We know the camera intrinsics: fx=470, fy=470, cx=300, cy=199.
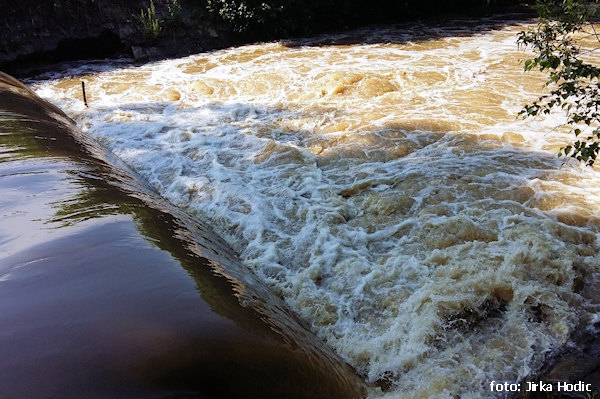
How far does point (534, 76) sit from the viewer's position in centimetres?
823

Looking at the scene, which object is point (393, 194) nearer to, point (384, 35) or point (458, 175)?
point (458, 175)

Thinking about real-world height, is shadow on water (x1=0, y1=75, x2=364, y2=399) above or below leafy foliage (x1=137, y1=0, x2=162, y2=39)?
below

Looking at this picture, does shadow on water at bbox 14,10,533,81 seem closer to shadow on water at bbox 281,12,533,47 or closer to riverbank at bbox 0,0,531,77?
shadow on water at bbox 281,12,533,47

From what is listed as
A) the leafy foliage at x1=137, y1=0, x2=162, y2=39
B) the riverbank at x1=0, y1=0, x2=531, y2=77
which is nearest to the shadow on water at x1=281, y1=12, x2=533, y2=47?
the riverbank at x1=0, y1=0, x2=531, y2=77

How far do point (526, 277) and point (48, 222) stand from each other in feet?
11.5

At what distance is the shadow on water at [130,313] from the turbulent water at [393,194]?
0.69 meters

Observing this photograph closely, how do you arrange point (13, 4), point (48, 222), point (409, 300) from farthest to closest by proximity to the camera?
point (13, 4) → point (409, 300) → point (48, 222)

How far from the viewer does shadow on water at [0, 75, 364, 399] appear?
1872 millimetres

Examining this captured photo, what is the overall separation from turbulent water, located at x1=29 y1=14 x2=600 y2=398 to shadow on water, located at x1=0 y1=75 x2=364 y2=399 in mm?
694

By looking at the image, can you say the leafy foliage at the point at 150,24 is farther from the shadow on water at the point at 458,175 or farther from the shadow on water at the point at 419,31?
the shadow on water at the point at 458,175

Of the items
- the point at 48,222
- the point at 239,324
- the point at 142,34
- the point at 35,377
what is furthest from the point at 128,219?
the point at 142,34

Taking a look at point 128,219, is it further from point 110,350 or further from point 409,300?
point 409,300

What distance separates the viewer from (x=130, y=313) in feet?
7.22

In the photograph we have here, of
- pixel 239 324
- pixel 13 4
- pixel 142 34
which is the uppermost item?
pixel 13 4
